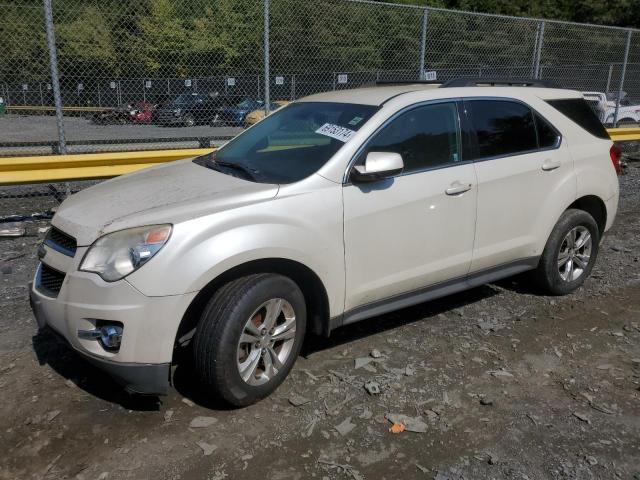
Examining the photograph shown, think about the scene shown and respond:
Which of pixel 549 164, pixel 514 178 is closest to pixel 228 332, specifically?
pixel 514 178

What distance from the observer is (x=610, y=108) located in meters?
13.4

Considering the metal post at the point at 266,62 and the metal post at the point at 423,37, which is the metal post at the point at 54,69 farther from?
the metal post at the point at 423,37

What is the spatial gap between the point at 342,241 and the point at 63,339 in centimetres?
163

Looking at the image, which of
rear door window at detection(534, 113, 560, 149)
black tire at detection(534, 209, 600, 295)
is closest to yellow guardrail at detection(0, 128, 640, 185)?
rear door window at detection(534, 113, 560, 149)

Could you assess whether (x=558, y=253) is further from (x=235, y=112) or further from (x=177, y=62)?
(x=177, y=62)

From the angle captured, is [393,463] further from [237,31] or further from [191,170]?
[237,31]

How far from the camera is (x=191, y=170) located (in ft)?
12.7

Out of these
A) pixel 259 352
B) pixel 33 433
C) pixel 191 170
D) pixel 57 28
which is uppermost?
pixel 57 28

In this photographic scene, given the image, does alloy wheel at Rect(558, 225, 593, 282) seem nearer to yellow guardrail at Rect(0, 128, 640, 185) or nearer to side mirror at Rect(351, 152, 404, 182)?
side mirror at Rect(351, 152, 404, 182)

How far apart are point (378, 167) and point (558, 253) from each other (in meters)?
2.16

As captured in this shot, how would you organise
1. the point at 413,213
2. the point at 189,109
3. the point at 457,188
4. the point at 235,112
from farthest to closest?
the point at 235,112, the point at 189,109, the point at 457,188, the point at 413,213

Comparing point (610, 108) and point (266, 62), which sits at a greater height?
point (266, 62)

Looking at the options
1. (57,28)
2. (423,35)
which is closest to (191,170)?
(57,28)

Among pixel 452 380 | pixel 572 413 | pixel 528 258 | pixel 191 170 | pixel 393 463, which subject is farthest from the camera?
pixel 528 258
